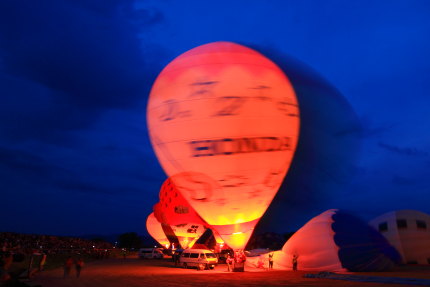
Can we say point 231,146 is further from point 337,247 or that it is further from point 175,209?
point 175,209

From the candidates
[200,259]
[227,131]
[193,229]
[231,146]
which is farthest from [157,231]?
[227,131]

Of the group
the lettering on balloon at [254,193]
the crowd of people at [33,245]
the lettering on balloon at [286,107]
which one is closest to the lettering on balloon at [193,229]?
the crowd of people at [33,245]

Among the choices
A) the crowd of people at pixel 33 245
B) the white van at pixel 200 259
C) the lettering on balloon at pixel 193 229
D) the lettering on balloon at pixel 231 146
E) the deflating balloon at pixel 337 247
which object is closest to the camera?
the lettering on balloon at pixel 231 146

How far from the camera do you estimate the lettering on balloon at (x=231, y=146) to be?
16.8 meters

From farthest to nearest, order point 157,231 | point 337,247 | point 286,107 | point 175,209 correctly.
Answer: point 157,231, point 175,209, point 337,247, point 286,107

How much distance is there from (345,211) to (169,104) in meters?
12.2

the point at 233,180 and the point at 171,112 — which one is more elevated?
the point at 171,112

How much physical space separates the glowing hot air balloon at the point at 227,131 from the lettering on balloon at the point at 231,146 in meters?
0.04

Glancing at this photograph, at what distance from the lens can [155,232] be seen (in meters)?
49.3

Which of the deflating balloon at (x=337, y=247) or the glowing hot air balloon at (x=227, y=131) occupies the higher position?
the glowing hot air balloon at (x=227, y=131)

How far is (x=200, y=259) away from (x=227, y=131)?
370 inches

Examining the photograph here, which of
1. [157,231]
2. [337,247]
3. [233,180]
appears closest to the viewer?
[233,180]

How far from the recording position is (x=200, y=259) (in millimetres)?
22938

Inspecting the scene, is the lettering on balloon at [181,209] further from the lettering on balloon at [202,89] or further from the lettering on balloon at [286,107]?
the lettering on balloon at [202,89]
